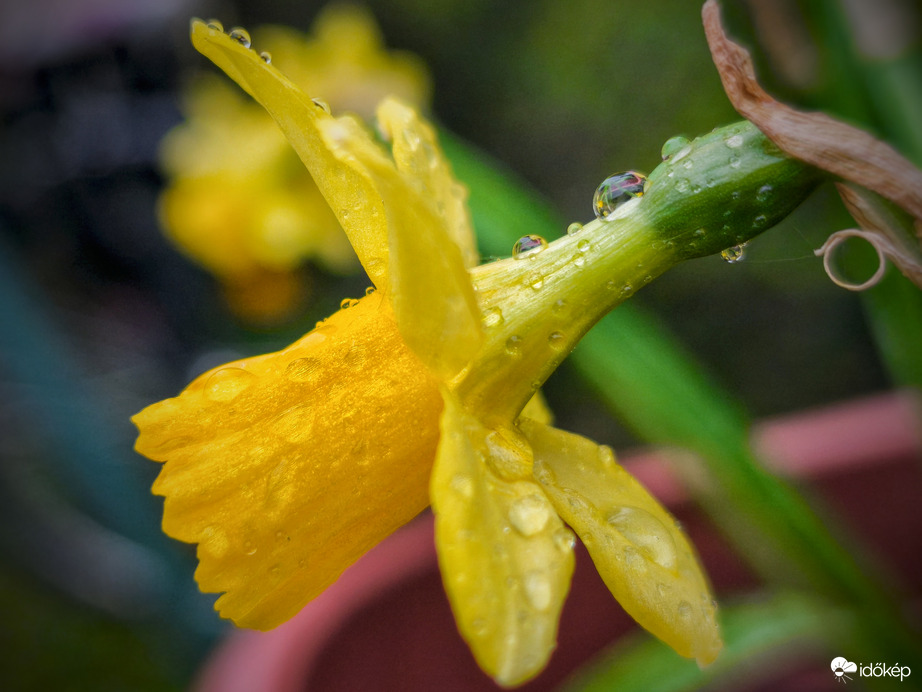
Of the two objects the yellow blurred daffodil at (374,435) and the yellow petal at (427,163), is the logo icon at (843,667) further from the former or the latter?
the yellow petal at (427,163)

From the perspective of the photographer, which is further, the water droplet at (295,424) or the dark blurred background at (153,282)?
the dark blurred background at (153,282)

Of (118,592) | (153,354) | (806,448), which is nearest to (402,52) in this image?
(153,354)

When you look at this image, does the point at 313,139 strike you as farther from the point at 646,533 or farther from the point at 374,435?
the point at 646,533

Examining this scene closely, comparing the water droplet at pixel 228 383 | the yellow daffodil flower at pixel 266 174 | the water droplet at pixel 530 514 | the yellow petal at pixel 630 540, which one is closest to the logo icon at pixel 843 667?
the yellow petal at pixel 630 540

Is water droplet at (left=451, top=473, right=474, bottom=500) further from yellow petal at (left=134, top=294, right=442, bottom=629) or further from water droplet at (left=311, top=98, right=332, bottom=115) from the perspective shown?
water droplet at (left=311, top=98, right=332, bottom=115)

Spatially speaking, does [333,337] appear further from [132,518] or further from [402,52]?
[402,52]

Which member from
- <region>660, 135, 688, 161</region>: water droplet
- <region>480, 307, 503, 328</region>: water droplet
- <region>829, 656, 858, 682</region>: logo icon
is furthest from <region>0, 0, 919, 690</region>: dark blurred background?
<region>480, 307, 503, 328</region>: water droplet

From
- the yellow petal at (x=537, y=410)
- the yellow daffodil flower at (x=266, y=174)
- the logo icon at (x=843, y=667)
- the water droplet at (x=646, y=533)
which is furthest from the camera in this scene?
the yellow daffodil flower at (x=266, y=174)
